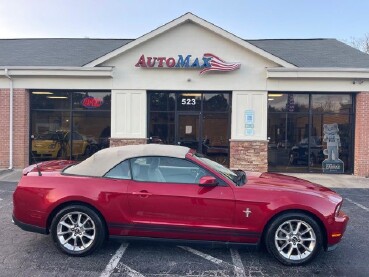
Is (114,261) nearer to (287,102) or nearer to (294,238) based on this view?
(294,238)

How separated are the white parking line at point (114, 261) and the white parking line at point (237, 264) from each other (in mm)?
1452

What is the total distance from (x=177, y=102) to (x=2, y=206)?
263 inches

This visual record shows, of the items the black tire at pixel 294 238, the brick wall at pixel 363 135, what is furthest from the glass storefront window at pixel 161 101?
the black tire at pixel 294 238

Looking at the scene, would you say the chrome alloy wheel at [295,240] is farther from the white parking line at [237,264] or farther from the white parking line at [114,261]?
the white parking line at [114,261]

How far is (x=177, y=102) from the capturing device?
460 inches

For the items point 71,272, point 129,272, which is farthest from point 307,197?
point 71,272

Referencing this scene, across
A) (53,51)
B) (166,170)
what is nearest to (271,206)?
(166,170)

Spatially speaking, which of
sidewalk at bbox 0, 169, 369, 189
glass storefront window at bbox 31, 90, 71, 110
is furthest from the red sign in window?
sidewalk at bbox 0, 169, 369, 189

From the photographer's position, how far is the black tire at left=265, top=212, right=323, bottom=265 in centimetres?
396

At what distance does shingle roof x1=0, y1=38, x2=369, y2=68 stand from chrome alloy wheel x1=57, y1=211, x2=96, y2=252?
888 cm

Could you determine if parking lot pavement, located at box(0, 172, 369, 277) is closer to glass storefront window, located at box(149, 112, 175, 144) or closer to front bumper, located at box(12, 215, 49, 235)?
front bumper, located at box(12, 215, 49, 235)

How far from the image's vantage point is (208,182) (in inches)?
159

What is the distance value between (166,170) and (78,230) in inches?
54.0

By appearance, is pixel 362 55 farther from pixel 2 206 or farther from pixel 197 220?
pixel 2 206
